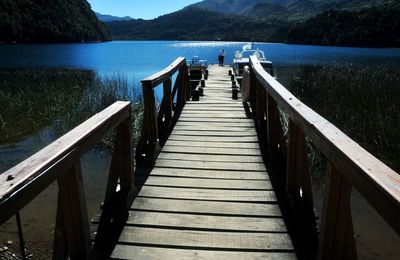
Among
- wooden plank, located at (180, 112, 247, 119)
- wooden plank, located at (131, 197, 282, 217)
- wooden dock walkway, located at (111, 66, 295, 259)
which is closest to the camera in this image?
wooden dock walkway, located at (111, 66, 295, 259)

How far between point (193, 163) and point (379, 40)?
102m

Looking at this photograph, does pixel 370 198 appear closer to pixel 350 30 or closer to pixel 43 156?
pixel 43 156

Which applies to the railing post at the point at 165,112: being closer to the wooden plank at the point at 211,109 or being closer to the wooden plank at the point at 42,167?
the wooden plank at the point at 211,109

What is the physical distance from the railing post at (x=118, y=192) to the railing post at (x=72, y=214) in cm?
33

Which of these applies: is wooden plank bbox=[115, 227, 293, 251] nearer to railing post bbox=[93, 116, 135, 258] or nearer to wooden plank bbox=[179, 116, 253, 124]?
railing post bbox=[93, 116, 135, 258]

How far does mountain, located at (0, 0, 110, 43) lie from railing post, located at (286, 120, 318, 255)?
96.0m

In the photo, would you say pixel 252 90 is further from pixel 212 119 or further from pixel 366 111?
pixel 366 111

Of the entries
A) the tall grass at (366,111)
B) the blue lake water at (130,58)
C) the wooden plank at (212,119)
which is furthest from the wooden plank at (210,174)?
the blue lake water at (130,58)

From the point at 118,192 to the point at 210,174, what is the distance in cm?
114

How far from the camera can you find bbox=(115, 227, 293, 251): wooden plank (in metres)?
3.00

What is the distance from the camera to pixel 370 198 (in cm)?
169

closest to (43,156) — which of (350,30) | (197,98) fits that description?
(197,98)

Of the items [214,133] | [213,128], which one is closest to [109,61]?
[213,128]

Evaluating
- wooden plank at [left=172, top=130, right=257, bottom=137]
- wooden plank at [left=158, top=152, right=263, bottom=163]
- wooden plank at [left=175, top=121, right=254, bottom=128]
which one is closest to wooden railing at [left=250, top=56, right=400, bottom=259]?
wooden plank at [left=158, top=152, right=263, bottom=163]
